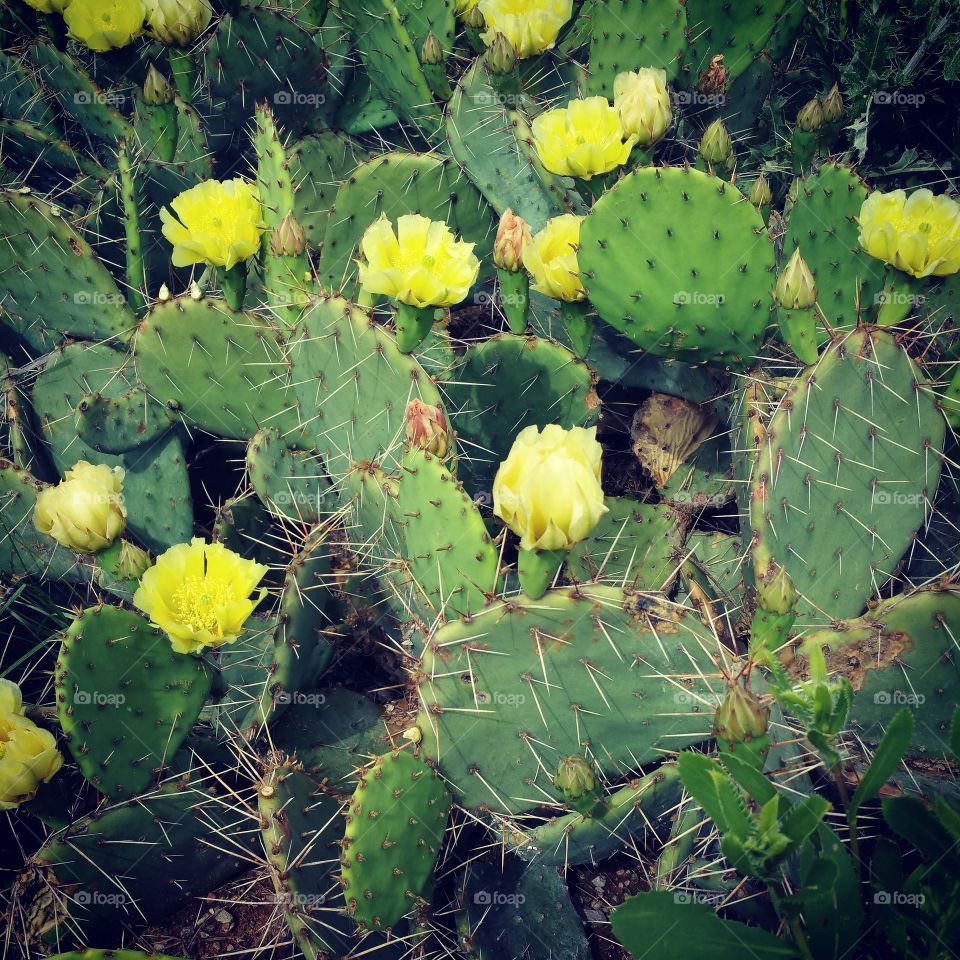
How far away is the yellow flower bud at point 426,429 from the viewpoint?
1.53m

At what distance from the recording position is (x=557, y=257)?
1819 millimetres


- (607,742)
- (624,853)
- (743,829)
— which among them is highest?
(743,829)

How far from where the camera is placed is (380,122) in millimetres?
2703

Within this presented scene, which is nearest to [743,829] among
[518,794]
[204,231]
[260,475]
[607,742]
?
[607,742]

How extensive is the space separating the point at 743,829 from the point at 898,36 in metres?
2.11

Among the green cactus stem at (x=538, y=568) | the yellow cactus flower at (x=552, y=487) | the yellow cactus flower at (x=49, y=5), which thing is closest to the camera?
the yellow cactus flower at (x=552, y=487)

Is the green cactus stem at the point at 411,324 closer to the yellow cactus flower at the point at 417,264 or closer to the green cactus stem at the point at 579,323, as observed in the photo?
the yellow cactus flower at the point at 417,264

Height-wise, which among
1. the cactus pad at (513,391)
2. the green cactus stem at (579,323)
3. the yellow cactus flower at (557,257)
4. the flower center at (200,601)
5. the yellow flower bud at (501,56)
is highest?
the yellow flower bud at (501,56)

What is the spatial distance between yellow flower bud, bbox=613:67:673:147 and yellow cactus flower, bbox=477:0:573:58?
30cm

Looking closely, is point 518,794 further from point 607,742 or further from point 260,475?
point 260,475

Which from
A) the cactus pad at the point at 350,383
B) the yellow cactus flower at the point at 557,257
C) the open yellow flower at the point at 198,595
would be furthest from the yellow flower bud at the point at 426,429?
the yellow cactus flower at the point at 557,257

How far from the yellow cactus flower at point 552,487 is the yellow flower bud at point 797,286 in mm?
603

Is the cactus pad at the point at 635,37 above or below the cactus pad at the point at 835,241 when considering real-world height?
above

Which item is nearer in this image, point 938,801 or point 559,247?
point 938,801
